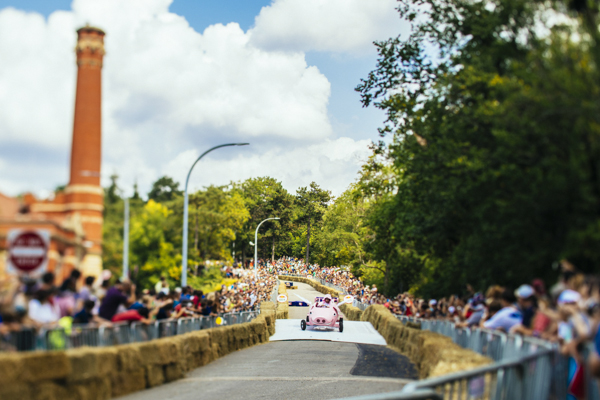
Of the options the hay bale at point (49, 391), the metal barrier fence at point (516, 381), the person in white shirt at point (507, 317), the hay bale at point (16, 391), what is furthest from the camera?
the person in white shirt at point (507, 317)

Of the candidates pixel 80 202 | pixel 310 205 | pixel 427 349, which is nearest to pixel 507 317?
pixel 427 349

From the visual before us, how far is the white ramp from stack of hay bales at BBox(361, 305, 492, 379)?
633 mm

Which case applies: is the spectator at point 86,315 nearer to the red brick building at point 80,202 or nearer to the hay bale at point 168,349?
the red brick building at point 80,202

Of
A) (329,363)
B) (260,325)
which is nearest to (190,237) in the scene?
(329,363)

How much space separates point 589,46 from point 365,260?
65.3 metres

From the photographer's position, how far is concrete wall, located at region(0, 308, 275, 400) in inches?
330

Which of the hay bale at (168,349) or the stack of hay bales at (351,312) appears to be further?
the stack of hay bales at (351,312)

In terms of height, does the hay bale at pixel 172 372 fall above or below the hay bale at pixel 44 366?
below

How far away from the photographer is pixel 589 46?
9500 mm

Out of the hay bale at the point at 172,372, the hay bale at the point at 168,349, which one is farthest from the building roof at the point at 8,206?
the hay bale at the point at 172,372

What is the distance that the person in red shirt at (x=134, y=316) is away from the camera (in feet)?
40.2

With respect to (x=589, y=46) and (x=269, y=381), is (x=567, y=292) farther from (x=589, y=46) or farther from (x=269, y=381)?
(x=269, y=381)

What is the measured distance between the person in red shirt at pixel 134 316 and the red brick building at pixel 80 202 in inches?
45.7

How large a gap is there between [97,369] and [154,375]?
4.80m
